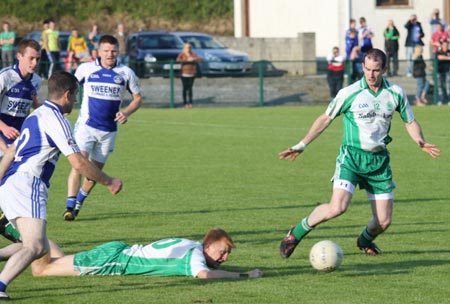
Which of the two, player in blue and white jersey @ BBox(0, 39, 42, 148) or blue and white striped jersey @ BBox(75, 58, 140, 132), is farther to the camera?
blue and white striped jersey @ BBox(75, 58, 140, 132)

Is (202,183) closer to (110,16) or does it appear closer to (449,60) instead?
(449,60)

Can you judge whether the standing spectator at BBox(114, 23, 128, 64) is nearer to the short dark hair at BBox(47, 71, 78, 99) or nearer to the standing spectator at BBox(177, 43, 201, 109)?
the standing spectator at BBox(177, 43, 201, 109)

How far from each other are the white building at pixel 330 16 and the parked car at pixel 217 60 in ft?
22.6

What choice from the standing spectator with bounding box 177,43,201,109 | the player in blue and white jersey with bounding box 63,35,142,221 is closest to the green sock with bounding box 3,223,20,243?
the player in blue and white jersey with bounding box 63,35,142,221

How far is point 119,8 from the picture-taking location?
6000 cm

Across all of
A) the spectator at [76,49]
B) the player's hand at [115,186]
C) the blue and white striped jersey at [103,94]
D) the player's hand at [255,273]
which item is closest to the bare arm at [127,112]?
the blue and white striped jersey at [103,94]

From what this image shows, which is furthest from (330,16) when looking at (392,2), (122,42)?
(122,42)

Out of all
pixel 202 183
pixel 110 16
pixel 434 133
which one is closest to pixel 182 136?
pixel 434 133

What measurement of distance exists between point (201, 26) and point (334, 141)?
37151 millimetres

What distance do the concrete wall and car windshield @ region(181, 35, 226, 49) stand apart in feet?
14.0

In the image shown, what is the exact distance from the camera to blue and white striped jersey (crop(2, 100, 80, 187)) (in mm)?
8625

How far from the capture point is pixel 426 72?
3616 centimetres

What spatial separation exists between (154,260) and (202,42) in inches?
1242

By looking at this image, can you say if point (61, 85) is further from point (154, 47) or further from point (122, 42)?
point (154, 47)
